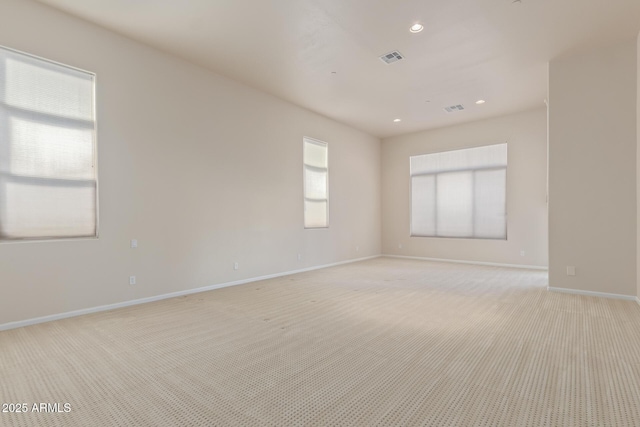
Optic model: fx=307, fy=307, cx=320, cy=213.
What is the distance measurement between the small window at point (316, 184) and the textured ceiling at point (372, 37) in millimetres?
1475

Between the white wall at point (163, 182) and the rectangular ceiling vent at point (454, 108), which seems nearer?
the white wall at point (163, 182)

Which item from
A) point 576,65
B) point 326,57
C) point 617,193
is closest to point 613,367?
point 617,193

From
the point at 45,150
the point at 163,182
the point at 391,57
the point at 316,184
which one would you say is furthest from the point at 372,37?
the point at 45,150

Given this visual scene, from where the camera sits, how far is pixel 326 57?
4629 mm

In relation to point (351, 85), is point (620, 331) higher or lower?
lower

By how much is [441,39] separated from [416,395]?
13.8ft

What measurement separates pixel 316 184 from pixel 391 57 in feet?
10.9

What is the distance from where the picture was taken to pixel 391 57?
Answer: 4.59m

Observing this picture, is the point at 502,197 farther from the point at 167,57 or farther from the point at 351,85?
the point at 167,57

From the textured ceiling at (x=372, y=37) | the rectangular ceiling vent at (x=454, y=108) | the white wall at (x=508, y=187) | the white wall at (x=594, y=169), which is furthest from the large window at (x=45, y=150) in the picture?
the white wall at (x=508, y=187)

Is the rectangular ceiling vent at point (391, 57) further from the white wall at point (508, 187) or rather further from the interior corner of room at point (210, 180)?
the white wall at point (508, 187)

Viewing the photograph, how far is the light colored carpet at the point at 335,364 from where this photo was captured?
5.94ft

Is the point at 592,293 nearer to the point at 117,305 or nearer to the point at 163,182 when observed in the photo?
the point at 163,182

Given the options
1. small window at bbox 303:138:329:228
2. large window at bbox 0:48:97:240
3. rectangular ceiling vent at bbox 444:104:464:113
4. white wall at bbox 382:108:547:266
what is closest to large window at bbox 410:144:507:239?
white wall at bbox 382:108:547:266
